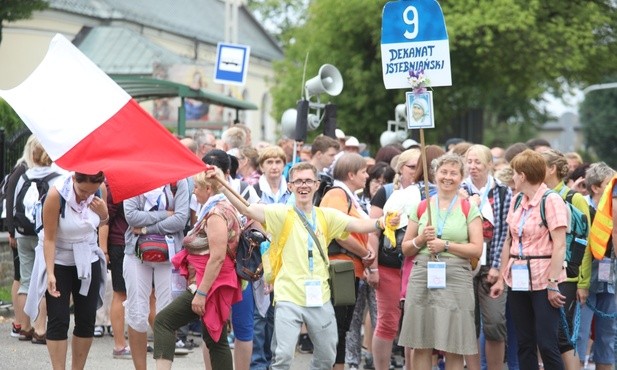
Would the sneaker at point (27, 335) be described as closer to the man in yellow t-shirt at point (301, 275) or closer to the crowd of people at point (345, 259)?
the crowd of people at point (345, 259)

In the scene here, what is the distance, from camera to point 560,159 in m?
10.5

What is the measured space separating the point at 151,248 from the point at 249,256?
1.22 meters

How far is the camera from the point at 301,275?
28.9 ft

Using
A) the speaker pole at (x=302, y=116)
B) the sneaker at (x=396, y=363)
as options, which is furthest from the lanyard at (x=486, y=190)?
the speaker pole at (x=302, y=116)

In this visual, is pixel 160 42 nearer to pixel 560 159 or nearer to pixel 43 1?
pixel 43 1

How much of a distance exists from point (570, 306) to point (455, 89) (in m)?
28.1

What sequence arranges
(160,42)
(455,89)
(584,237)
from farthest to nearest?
(160,42) → (455,89) → (584,237)

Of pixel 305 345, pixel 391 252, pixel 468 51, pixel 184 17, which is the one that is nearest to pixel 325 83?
pixel 305 345

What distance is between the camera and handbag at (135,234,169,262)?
10.1m

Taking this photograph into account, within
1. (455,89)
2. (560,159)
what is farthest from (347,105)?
(560,159)

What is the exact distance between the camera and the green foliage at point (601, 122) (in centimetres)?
8533

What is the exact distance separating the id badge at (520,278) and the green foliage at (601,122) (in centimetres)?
7613

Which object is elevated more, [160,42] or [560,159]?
[160,42]

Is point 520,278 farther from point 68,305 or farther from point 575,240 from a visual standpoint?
point 68,305
